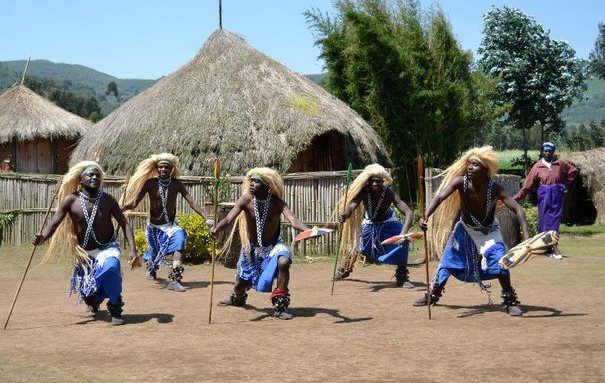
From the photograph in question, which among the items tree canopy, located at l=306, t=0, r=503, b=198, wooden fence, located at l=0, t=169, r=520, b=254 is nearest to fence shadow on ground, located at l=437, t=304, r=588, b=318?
wooden fence, located at l=0, t=169, r=520, b=254

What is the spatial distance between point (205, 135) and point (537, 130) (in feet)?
234

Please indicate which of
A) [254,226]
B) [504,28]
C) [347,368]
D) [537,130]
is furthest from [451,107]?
[537,130]

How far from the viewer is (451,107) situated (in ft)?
75.6

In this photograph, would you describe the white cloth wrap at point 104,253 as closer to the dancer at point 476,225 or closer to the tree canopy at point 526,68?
the dancer at point 476,225

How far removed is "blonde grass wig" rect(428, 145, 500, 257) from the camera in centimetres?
740

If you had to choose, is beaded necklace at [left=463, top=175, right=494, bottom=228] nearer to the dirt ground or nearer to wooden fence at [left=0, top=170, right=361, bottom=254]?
the dirt ground

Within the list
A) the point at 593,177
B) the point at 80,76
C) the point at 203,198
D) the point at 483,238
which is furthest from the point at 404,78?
the point at 80,76

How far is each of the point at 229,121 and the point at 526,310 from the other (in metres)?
9.34

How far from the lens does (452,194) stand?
26.0 feet

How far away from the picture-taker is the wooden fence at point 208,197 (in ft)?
42.4

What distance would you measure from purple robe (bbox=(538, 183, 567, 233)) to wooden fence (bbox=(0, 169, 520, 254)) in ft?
5.66

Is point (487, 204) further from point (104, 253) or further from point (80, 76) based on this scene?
point (80, 76)

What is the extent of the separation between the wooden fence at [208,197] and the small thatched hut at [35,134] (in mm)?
6991

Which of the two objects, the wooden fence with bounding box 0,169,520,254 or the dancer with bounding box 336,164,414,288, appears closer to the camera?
A: the dancer with bounding box 336,164,414,288
